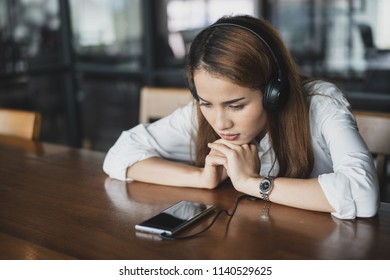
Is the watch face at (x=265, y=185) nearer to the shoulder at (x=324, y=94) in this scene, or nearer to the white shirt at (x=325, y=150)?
the white shirt at (x=325, y=150)

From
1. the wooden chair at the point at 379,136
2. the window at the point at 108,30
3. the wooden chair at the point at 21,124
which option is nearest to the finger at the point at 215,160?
the wooden chair at the point at 379,136

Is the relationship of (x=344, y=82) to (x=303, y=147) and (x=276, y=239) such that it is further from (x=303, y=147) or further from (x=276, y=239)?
(x=276, y=239)

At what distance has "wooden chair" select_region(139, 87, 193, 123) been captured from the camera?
1.93 metres

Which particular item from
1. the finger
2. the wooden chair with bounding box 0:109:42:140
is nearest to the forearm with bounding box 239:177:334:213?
the finger

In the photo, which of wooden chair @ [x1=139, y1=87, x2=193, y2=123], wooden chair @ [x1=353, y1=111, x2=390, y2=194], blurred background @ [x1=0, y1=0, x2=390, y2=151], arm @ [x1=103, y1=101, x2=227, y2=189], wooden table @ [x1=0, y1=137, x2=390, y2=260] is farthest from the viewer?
blurred background @ [x1=0, y1=0, x2=390, y2=151]

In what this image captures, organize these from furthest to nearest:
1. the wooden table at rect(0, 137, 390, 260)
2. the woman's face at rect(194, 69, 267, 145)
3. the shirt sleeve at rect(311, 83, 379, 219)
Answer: the woman's face at rect(194, 69, 267, 145) < the shirt sleeve at rect(311, 83, 379, 219) < the wooden table at rect(0, 137, 390, 260)

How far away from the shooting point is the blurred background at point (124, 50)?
2896 mm

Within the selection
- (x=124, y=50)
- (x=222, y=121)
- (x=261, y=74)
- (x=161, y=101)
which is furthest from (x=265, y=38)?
(x=124, y=50)

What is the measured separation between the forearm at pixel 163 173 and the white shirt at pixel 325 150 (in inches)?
1.2

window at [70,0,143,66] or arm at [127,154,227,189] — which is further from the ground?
window at [70,0,143,66]

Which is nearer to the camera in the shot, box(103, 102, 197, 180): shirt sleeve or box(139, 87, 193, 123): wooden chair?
box(103, 102, 197, 180): shirt sleeve

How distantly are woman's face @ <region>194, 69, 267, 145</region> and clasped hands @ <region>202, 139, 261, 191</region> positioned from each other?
0.09ft

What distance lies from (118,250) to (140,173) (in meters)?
0.47

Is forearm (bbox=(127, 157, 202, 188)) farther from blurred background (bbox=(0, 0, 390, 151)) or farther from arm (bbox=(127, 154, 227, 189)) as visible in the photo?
blurred background (bbox=(0, 0, 390, 151))
